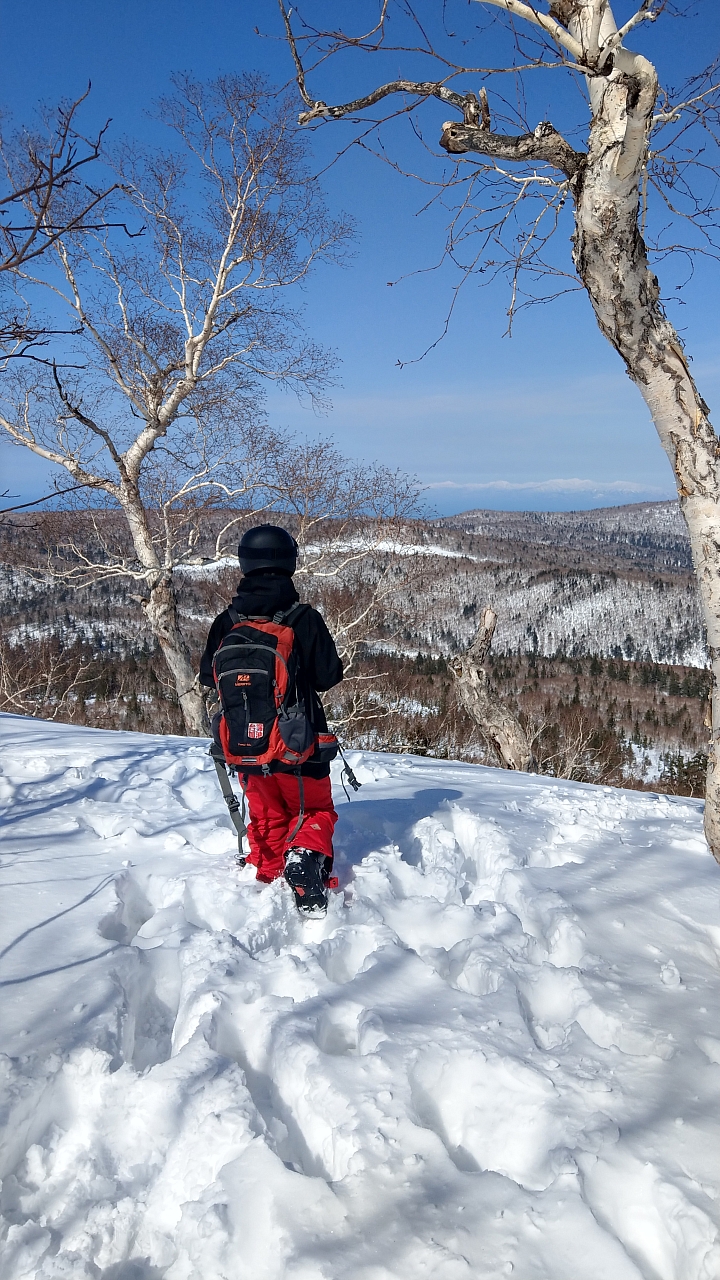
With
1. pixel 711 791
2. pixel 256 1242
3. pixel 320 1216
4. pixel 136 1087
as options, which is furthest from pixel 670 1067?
pixel 711 791

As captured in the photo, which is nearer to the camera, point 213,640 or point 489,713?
point 213,640

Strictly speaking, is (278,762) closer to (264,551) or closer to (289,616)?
(289,616)

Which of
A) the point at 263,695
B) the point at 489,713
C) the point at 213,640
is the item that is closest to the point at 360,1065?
the point at 263,695

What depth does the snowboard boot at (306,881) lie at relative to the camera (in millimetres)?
2932

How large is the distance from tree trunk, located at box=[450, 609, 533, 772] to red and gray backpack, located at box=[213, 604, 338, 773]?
7.27 m

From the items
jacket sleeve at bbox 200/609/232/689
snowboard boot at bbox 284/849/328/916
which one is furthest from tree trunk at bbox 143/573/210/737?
snowboard boot at bbox 284/849/328/916

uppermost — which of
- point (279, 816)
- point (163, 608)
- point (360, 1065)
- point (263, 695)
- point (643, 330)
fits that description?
point (643, 330)

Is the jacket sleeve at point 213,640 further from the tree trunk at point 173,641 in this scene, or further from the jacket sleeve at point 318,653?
the tree trunk at point 173,641

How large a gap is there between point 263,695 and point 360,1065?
63.7 inches

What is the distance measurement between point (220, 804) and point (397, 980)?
224 centimetres

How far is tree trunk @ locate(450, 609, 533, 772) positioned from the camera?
1003cm

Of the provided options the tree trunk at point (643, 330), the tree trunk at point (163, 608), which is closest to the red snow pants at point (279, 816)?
the tree trunk at point (643, 330)

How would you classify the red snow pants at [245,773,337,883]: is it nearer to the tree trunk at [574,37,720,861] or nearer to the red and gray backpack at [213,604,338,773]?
the red and gray backpack at [213,604,338,773]

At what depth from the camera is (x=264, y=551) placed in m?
3.20
